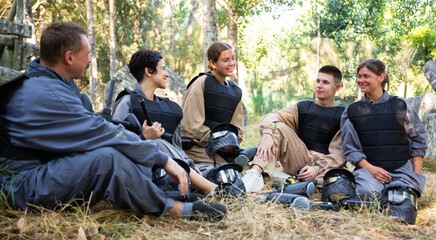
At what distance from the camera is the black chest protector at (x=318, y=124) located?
4.80 meters

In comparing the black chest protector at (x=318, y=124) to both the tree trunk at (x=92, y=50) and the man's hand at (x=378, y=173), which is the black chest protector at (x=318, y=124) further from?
the tree trunk at (x=92, y=50)

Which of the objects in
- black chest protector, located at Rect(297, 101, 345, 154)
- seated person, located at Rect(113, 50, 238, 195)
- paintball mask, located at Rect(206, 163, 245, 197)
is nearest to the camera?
paintball mask, located at Rect(206, 163, 245, 197)

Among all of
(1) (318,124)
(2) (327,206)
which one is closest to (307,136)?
(1) (318,124)

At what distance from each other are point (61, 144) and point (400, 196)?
2585mm

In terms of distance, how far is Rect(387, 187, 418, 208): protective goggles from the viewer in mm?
3387

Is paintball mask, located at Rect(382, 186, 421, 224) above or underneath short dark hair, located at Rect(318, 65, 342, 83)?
underneath

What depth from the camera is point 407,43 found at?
1966 centimetres

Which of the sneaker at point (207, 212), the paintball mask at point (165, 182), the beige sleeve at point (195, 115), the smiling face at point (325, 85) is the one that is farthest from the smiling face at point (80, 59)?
the smiling face at point (325, 85)

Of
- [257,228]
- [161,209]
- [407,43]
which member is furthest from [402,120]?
[407,43]

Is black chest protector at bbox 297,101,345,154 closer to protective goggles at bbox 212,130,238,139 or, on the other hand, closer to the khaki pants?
the khaki pants

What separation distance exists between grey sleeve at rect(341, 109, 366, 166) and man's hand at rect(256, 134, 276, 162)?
2.44ft

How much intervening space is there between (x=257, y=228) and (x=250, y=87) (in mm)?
17321

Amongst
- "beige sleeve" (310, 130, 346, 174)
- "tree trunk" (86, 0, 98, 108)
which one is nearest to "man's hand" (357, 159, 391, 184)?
"beige sleeve" (310, 130, 346, 174)

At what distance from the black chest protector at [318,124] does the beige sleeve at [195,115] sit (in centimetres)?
114
